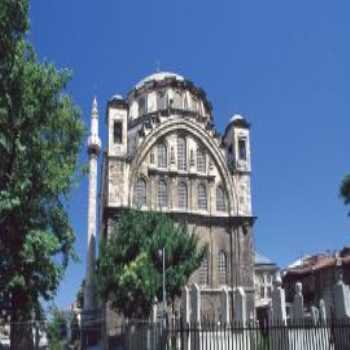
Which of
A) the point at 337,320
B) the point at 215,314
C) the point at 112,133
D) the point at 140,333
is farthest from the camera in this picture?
the point at 112,133

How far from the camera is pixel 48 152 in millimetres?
19859

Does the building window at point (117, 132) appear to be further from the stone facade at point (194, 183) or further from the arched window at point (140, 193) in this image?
the arched window at point (140, 193)

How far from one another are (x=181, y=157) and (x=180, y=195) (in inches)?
123

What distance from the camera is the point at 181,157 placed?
40.6m

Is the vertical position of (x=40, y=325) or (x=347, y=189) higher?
(x=347, y=189)

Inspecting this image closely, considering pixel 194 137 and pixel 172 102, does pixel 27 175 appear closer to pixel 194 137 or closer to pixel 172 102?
pixel 194 137

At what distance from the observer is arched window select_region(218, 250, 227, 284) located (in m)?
38.3

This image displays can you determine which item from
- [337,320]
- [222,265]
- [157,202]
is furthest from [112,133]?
[337,320]

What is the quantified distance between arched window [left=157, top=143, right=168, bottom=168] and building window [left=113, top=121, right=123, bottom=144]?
10.2 ft

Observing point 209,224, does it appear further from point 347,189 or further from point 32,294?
point 32,294

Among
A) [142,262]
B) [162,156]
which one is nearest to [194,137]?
[162,156]

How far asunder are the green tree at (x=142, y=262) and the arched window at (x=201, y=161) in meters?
10.4

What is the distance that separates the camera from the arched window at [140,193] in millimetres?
38062

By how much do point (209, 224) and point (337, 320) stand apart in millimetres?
23813
